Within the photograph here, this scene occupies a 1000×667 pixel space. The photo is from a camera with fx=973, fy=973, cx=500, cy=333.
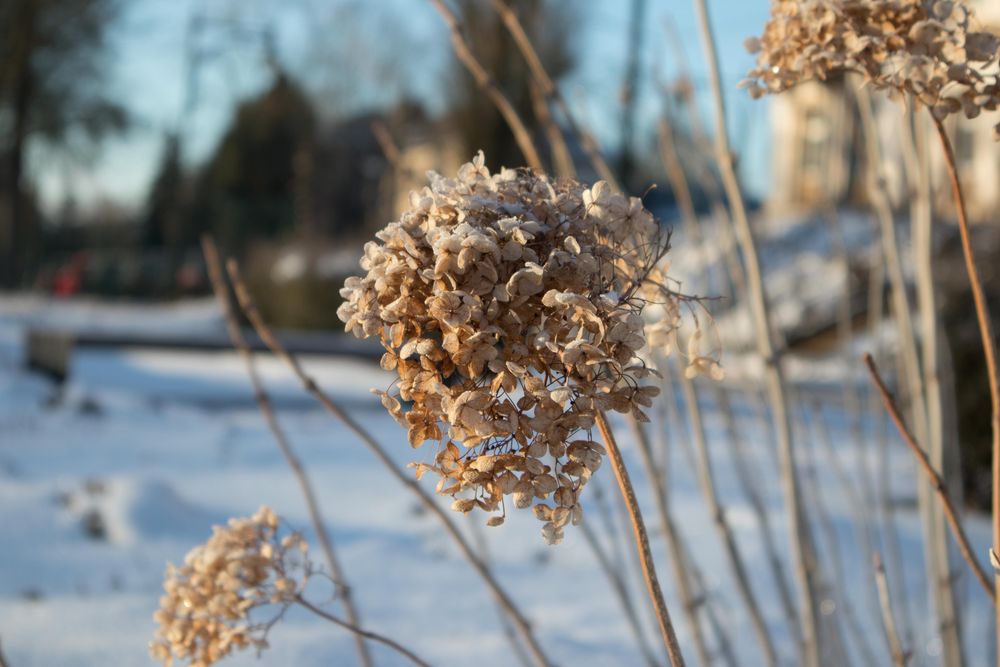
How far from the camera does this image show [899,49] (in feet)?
2.47

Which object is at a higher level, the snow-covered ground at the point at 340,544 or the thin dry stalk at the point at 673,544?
the snow-covered ground at the point at 340,544

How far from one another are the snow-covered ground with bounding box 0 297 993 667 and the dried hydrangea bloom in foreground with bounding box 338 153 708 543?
890mm

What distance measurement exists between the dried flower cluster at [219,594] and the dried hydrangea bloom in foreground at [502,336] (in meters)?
0.34

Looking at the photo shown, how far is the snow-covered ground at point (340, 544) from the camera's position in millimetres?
1733

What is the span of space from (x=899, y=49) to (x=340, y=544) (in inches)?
79.8

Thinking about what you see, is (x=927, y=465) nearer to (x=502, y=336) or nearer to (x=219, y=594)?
(x=502, y=336)

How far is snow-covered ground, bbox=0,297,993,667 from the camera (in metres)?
1.73

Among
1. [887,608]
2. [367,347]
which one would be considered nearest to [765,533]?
[887,608]

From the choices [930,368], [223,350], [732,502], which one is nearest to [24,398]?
[223,350]

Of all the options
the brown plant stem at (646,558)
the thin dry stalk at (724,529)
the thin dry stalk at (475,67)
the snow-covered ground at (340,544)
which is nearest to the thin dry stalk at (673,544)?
the thin dry stalk at (724,529)

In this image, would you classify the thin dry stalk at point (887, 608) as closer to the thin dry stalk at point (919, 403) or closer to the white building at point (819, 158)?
the thin dry stalk at point (919, 403)

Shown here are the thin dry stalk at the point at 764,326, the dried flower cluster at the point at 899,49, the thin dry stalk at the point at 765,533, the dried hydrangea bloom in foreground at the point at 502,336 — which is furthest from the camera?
the thin dry stalk at the point at 765,533

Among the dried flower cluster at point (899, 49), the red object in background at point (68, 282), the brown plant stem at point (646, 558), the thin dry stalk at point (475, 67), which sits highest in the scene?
the red object in background at point (68, 282)

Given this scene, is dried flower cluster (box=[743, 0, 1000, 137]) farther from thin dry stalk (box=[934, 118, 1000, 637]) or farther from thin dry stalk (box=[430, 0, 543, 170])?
thin dry stalk (box=[430, 0, 543, 170])
